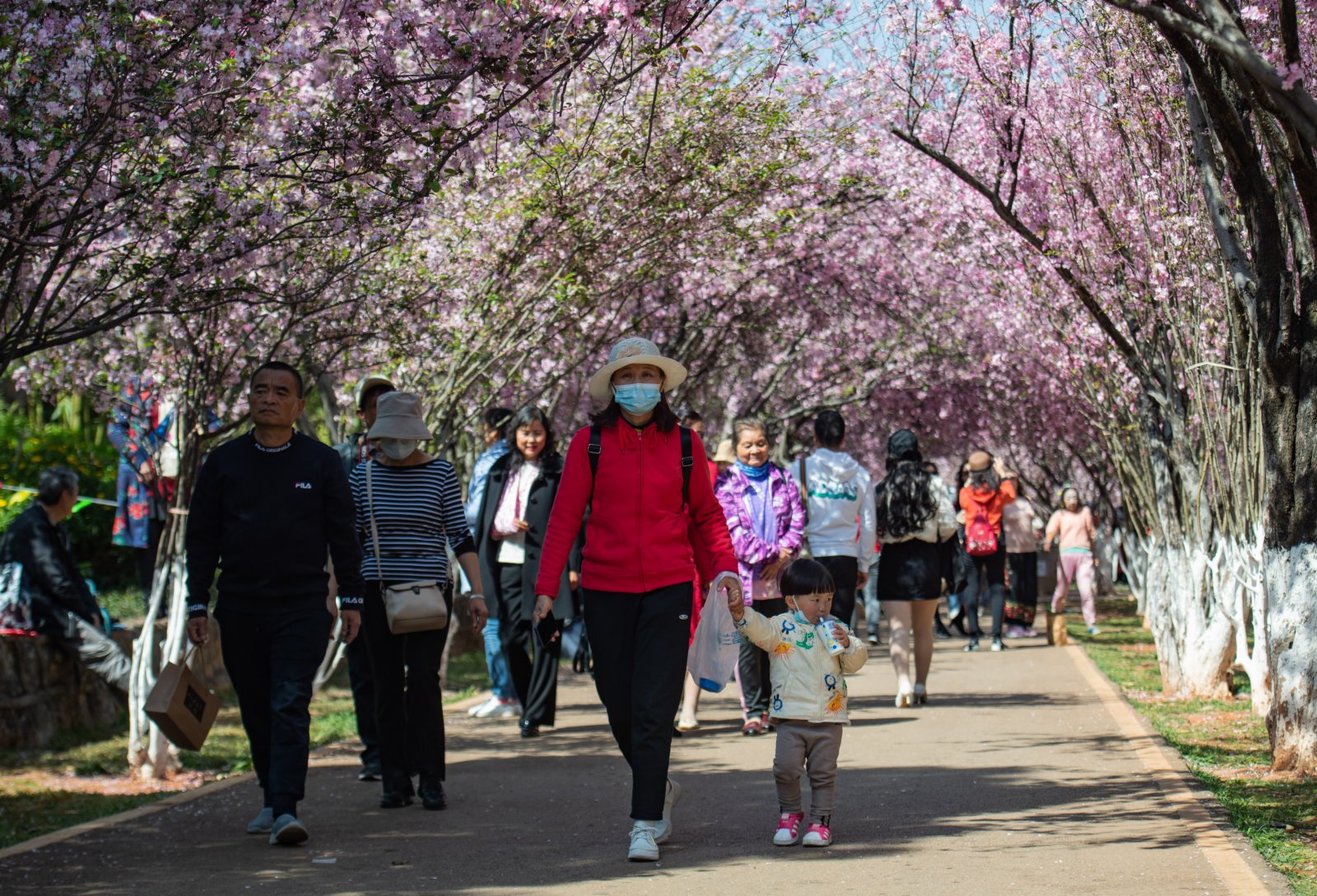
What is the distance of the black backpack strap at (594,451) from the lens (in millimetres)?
6516

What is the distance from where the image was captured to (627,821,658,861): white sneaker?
613cm

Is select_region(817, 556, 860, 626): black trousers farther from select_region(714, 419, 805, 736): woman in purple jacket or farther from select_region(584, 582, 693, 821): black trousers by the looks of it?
select_region(584, 582, 693, 821): black trousers

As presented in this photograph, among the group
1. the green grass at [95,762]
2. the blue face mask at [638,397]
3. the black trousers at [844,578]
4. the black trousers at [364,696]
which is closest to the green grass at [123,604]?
the green grass at [95,762]

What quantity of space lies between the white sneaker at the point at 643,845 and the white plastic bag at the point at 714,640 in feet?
2.13

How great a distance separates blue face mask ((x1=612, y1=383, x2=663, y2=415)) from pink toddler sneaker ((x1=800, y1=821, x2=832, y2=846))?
1746mm

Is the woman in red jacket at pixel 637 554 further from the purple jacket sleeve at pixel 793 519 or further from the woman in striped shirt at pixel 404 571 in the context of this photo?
the purple jacket sleeve at pixel 793 519

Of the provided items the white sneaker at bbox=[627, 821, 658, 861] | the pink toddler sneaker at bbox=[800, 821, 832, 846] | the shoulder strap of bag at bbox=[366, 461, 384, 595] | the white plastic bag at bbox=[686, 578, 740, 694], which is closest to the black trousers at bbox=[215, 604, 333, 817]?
the shoulder strap of bag at bbox=[366, 461, 384, 595]

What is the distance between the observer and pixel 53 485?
32.7 feet

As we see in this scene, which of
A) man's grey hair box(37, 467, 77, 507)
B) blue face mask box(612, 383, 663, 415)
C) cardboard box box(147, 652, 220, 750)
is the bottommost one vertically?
cardboard box box(147, 652, 220, 750)

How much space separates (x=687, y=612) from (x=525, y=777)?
2.43 metres

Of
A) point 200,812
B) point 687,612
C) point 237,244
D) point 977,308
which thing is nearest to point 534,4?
point 237,244

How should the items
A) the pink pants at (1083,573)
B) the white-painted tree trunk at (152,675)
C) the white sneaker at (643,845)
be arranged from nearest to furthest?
the white sneaker at (643,845) → the white-painted tree trunk at (152,675) → the pink pants at (1083,573)

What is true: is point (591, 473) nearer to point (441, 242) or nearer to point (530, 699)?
point (530, 699)

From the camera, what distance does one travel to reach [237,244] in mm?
7207
